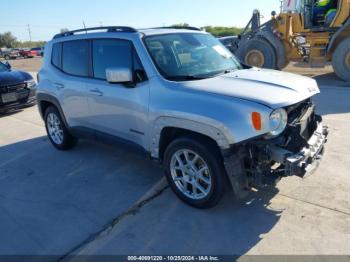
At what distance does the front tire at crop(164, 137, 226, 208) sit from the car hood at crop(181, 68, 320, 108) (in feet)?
1.87

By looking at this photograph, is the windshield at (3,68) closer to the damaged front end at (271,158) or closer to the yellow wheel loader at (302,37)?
the yellow wheel loader at (302,37)

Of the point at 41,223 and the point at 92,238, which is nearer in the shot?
the point at 92,238

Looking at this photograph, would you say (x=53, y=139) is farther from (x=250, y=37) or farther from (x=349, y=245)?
(x=250, y=37)

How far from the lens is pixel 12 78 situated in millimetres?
9141

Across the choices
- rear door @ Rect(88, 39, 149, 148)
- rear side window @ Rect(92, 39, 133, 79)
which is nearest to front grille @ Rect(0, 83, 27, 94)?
rear door @ Rect(88, 39, 149, 148)

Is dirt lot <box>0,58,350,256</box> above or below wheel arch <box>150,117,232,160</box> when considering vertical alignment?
below

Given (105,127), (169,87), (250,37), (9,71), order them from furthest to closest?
(250,37) → (9,71) → (105,127) → (169,87)

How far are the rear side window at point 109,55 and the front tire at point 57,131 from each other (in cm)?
151

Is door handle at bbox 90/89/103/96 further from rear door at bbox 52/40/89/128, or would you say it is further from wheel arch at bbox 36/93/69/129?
wheel arch at bbox 36/93/69/129

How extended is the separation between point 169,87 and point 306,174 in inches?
64.4

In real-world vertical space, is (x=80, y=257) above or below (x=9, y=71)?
below

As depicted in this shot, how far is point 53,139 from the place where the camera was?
600 cm

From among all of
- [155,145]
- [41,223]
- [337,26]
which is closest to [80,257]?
[41,223]

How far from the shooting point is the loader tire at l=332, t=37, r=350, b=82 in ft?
35.0
